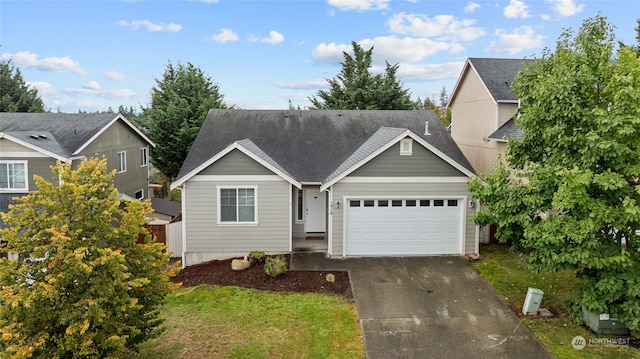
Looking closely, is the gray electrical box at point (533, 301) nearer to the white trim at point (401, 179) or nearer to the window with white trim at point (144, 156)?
the white trim at point (401, 179)

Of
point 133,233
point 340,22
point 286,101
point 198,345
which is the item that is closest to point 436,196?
point 198,345

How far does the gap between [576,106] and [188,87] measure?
82.4ft

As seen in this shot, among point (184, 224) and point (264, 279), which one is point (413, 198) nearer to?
point (264, 279)

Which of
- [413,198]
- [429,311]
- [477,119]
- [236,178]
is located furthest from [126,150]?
[477,119]

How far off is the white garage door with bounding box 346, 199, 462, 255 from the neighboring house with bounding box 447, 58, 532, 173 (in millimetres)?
5557

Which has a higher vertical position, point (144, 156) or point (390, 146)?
point (390, 146)

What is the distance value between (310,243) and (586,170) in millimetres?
9866

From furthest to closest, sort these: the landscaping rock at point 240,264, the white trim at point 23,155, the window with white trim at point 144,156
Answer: the window with white trim at point 144,156, the white trim at point 23,155, the landscaping rock at point 240,264

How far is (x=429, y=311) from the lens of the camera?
Answer: 10383 millimetres

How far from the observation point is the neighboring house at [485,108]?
18781 millimetres

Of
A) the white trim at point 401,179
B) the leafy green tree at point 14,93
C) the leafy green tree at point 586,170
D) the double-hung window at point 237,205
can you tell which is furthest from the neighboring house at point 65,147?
the leafy green tree at point 14,93

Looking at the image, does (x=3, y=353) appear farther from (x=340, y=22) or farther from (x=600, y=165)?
(x=340, y=22)

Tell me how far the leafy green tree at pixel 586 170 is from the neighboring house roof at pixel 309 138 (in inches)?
187

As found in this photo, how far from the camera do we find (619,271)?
8.59m
